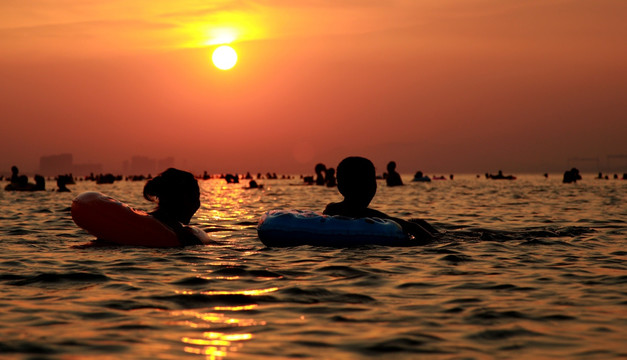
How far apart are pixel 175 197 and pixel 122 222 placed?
0.94 m

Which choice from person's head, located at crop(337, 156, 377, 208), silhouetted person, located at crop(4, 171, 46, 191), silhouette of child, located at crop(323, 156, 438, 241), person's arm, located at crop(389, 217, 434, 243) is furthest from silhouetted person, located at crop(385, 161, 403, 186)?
person's head, located at crop(337, 156, 377, 208)

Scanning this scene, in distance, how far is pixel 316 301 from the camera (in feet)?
20.3

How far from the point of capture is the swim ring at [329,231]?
1004 cm

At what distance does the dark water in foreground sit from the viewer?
15.1 feet

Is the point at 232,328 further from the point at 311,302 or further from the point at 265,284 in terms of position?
the point at 265,284

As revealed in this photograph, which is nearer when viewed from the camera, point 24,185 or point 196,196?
point 196,196

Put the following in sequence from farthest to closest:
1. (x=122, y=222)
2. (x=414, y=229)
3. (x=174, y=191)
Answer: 1. (x=414, y=229)
2. (x=122, y=222)
3. (x=174, y=191)

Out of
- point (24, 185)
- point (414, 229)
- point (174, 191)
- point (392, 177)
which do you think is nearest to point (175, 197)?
point (174, 191)

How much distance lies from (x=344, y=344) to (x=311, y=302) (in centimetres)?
153

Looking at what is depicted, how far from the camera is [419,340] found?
478 centimetres

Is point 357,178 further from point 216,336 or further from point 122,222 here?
point 216,336

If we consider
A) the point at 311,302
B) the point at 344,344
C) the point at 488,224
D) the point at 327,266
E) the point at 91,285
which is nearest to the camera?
the point at 344,344

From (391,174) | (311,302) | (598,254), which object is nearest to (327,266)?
(311,302)

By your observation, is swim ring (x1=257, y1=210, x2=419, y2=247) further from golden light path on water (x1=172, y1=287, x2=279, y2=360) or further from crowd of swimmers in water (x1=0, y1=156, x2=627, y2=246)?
golden light path on water (x1=172, y1=287, x2=279, y2=360)
